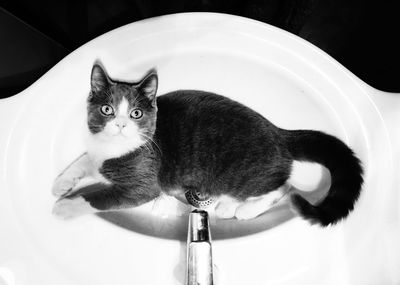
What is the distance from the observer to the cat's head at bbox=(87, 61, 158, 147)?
54 cm

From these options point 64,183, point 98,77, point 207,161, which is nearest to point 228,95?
point 207,161

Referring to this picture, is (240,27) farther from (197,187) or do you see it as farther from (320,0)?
(197,187)

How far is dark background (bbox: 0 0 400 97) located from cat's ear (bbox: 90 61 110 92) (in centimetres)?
8

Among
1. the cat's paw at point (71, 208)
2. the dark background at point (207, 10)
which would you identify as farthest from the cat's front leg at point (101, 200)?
the dark background at point (207, 10)

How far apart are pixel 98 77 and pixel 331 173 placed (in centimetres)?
46

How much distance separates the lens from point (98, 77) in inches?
22.3

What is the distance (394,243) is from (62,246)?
62cm

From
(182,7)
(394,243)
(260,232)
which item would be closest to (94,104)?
(182,7)

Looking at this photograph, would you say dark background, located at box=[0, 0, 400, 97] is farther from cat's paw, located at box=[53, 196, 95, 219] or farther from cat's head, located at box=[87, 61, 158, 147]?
cat's paw, located at box=[53, 196, 95, 219]

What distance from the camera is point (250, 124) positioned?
58cm

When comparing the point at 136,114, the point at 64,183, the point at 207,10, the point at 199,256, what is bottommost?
the point at 199,256

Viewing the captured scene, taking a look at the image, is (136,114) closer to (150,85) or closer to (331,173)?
(150,85)

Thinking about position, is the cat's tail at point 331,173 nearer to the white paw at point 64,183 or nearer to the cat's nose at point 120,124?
the cat's nose at point 120,124

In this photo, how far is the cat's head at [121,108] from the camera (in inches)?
21.3
